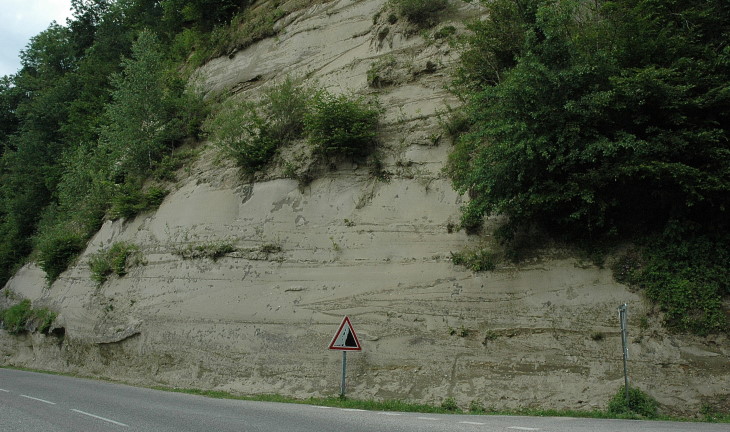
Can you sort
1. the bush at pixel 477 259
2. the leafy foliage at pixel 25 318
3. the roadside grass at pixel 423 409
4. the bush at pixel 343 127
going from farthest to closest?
the leafy foliage at pixel 25 318 < the bush at pixel 343 127 < the bush at pixel 477 259 < the roadside grass at pixel 423 409

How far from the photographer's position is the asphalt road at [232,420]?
668cm

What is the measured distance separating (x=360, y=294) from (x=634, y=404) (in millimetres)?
6247

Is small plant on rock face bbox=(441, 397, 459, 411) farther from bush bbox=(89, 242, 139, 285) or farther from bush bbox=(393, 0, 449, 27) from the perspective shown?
bush bbox=(89, 242, 139, 285)

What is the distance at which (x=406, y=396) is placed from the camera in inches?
416

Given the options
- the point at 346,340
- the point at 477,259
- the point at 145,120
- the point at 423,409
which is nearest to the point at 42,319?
the point at 145,120

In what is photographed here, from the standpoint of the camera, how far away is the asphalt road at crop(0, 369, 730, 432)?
668cm

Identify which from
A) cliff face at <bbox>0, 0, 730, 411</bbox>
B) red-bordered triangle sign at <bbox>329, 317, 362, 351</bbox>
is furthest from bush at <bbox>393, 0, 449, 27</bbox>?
red-bordered triangle sign at <bbox>329, 317, 362, 351</bbox>

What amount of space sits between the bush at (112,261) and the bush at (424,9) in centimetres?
1270

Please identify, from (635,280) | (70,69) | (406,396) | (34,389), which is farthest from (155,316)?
(70,69)

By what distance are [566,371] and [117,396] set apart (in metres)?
9.39

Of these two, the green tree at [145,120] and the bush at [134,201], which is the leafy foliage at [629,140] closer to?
the bush at [134,201]

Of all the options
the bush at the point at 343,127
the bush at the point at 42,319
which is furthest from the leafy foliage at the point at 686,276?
the bush at the point at 42,319

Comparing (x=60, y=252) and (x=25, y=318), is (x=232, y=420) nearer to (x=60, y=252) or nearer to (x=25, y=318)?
(x=60, y=252)

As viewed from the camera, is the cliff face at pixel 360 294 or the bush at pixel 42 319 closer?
the cliff face at pixel 360 294
